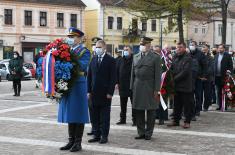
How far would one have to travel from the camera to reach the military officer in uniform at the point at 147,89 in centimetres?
990

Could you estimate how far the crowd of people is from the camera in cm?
865

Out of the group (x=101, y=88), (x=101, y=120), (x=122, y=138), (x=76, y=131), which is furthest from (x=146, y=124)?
(x=76, y=131)

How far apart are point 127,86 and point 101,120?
2611 millimetres

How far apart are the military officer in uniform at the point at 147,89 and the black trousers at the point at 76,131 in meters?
1.64

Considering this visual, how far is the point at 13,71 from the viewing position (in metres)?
19.9

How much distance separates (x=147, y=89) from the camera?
32.6ft

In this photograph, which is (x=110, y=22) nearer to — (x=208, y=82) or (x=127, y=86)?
(x=208, y=82)

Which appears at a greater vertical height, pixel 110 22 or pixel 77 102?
pixel 110 22

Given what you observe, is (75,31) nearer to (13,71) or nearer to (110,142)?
(110,142)

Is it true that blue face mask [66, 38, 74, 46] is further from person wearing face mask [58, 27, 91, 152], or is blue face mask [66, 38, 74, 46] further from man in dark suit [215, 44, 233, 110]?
man in dark suit [215, 44, 233, 110]

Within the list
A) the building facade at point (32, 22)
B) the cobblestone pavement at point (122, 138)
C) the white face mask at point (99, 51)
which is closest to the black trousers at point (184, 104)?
the cobblestone pavement at point (122, 138)

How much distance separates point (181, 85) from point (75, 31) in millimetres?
3728

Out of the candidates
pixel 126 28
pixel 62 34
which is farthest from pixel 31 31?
pixel 126 28

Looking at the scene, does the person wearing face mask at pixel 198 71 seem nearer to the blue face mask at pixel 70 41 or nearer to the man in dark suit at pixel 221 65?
the man in dark suit at pixel 221 65
